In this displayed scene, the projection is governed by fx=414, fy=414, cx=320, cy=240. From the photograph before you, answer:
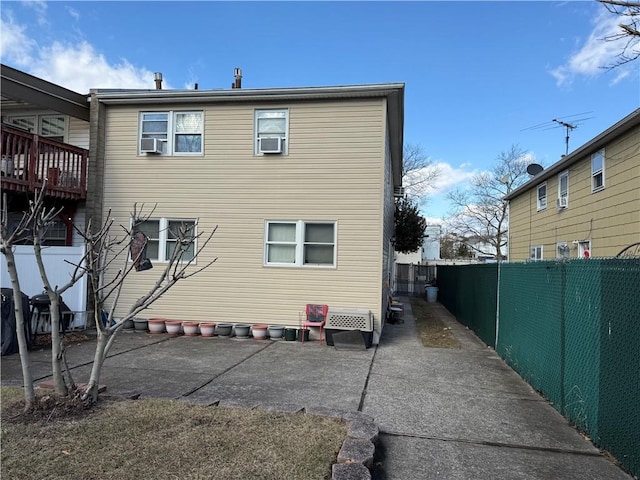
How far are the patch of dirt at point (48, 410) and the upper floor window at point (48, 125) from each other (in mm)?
8756

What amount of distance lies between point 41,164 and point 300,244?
6.24 m

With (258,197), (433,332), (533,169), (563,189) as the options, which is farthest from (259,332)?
(533,169)

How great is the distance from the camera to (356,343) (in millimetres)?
8164

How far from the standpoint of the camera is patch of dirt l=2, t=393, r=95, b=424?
376 centimetres

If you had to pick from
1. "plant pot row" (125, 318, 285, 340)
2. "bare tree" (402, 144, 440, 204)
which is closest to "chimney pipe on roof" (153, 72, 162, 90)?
"plant pot row" (125, 318, 285, 340)

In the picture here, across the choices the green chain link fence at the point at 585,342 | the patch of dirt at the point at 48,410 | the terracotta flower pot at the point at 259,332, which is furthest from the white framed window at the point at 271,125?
the patch of dirt at the point at 48,410

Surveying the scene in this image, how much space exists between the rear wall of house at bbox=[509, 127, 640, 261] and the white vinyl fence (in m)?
11.5

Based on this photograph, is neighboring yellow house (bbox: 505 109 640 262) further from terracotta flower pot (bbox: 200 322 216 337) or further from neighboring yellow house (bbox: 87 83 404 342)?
terracotta flower pot (bbox: 200 322 216 337)

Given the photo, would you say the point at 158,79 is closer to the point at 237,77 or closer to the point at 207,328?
the point at 237,77

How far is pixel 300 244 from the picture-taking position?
9.13m

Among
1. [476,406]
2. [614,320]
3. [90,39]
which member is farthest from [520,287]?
[90,39]

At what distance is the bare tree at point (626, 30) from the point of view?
12.5ft

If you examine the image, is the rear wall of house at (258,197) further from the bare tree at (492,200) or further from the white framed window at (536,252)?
the bare tree at (492,200)

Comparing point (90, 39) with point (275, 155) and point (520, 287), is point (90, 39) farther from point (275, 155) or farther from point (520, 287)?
point (520, 287)
